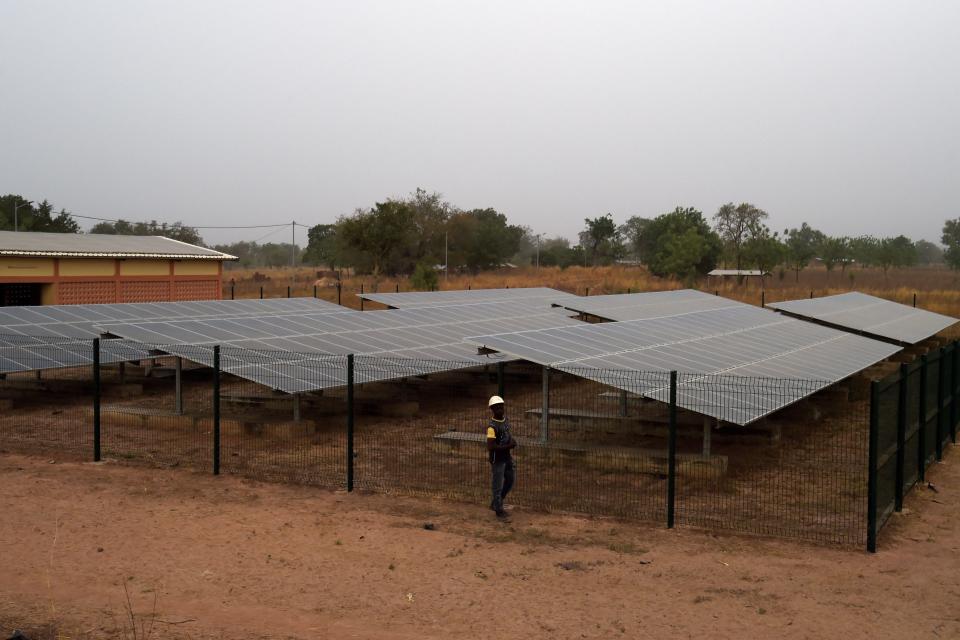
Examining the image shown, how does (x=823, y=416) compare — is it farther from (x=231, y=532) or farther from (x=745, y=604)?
(x=231, y=532)

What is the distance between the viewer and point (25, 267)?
1427 inches

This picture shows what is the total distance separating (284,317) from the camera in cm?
2473

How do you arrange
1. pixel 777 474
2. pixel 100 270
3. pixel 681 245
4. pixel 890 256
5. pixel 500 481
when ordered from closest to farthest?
pixel 500 481
pixel 777 474
pixel 100 270
pixel 681 245
pixel 890 256

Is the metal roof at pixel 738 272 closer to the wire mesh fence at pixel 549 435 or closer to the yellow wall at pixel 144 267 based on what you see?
the yellow wall at pixel 144 267

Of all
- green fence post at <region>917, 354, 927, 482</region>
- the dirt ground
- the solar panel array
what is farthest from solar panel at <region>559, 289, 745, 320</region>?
the dirt ground

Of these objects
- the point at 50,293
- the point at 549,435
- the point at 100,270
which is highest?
the point at 100,270

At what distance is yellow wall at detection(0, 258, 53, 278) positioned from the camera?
116 feet

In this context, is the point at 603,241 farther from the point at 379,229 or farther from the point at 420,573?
the point at 420,573

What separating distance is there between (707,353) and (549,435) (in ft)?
13.3

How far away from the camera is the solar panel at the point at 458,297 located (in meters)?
34.2

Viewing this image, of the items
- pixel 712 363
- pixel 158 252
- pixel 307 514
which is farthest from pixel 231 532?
pixel 158 252

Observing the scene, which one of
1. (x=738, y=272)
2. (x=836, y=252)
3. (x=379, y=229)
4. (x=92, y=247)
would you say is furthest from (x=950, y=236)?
(x=92, y=247)

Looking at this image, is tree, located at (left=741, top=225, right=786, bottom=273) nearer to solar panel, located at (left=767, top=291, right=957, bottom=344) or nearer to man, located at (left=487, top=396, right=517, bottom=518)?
solar panel, located at (left=767, top=291, right=957, bottom=344)

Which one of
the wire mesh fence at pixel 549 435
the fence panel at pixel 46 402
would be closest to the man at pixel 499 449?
the wire mesh fence at pixel 549 435
